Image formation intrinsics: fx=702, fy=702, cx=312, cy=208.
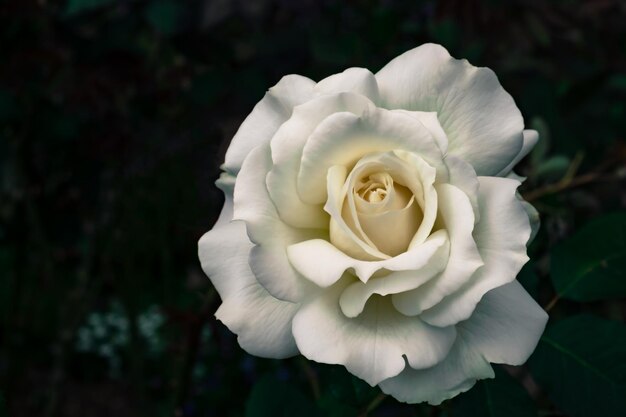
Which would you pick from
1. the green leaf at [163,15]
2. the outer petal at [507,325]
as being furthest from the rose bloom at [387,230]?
the green leaf at [163,15]

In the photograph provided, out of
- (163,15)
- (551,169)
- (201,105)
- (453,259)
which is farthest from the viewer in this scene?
(201,105)

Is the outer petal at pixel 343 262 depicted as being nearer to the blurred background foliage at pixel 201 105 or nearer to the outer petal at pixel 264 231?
the outer petal at pixel 264 231

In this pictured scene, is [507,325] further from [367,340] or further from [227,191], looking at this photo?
[227,191]

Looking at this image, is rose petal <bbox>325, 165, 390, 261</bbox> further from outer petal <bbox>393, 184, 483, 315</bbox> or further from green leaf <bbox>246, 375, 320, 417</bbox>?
green leaf <bbox>246, 375, 320, 417</bbox>

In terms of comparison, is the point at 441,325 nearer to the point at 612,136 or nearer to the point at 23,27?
the point at 612,136

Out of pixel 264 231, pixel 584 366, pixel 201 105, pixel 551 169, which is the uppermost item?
pixel 201 105

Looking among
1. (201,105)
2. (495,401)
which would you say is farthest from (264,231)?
(201,105)

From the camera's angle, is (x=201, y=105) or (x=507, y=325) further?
(x=201, y=105)

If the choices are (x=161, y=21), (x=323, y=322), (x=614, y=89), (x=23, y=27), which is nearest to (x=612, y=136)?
(x=614, y=89)
